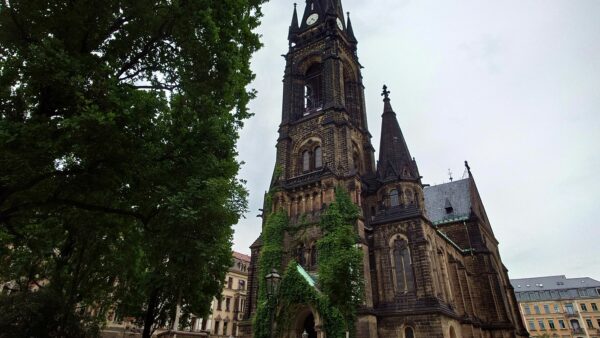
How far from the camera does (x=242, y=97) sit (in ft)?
38.2

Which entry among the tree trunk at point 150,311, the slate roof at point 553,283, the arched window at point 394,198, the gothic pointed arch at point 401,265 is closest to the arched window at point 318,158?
the arched window at point 394,198

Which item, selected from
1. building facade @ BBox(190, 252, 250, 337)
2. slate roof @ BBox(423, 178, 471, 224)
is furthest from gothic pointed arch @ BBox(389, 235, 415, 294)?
building facade @ BBox(190, 252, 250, 337)

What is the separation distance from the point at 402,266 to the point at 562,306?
212 feet

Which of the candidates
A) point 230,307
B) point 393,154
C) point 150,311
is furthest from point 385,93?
point 230,307

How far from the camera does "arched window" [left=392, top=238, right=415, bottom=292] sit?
2288 centimetres

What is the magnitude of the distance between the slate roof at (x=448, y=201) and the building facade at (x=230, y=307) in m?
22.6

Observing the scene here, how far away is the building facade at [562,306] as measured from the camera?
6581 cm

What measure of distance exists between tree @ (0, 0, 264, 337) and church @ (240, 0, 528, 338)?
12.5 m

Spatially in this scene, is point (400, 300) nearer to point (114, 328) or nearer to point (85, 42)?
point (85, 42)

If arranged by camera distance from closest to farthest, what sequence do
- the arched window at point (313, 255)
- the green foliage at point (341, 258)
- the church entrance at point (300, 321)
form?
the green foliage at point (341, 258) < the church entrance at point (300, 321) < the arched window at point (313, 255)

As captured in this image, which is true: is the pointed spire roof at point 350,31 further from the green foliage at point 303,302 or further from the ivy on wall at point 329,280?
the green foliage at point 303,302

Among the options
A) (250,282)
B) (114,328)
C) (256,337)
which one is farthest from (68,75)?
(114,328)

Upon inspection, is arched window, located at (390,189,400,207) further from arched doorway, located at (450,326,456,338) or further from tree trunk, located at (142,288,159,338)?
tree trunk, located at (142,288,159,338)

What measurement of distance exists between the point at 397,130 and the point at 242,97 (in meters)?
20.7
